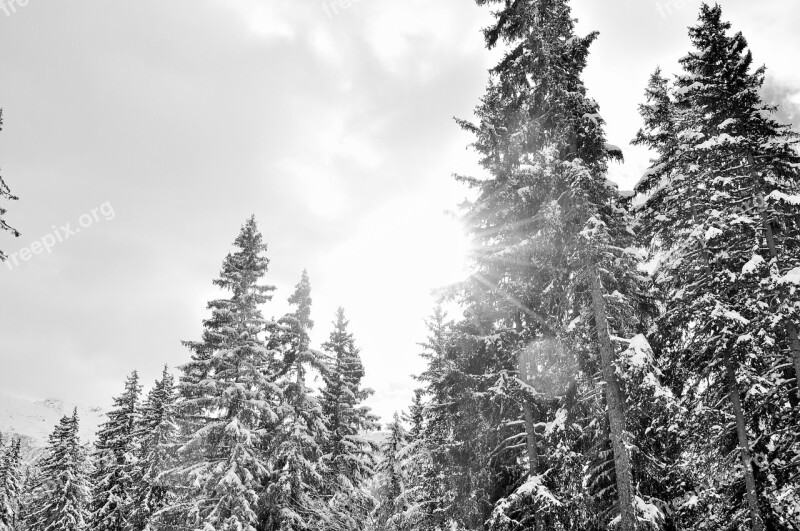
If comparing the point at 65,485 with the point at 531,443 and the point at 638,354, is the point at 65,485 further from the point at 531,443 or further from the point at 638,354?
the point at 638,354

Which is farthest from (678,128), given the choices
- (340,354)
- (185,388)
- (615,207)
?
(185,388)

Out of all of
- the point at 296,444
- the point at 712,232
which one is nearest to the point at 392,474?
the point at 296,444

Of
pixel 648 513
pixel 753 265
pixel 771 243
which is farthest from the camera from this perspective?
pixel 771 243

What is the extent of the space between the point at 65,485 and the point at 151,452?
846 inches

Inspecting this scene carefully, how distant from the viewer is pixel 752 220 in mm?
14844

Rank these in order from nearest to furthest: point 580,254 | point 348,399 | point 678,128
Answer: point 580,254, point 678,128, point 348,399

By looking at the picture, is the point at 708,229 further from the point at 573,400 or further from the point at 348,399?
the point at 348,399

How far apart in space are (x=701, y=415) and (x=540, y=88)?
12522mm

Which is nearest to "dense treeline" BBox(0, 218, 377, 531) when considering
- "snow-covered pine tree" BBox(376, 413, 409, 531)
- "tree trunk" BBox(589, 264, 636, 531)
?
"snow-covered pine tree" BBox(376, 413, 409, 531)

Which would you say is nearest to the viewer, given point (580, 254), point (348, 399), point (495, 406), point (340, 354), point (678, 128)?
point (580, 254)

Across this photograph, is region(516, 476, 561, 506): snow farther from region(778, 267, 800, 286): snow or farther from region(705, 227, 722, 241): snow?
region(705, 227, 722, 241): snow

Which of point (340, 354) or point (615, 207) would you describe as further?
point (340, 354)

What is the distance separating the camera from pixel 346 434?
85.7ft

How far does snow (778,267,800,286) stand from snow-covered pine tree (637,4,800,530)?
42 millimetres
